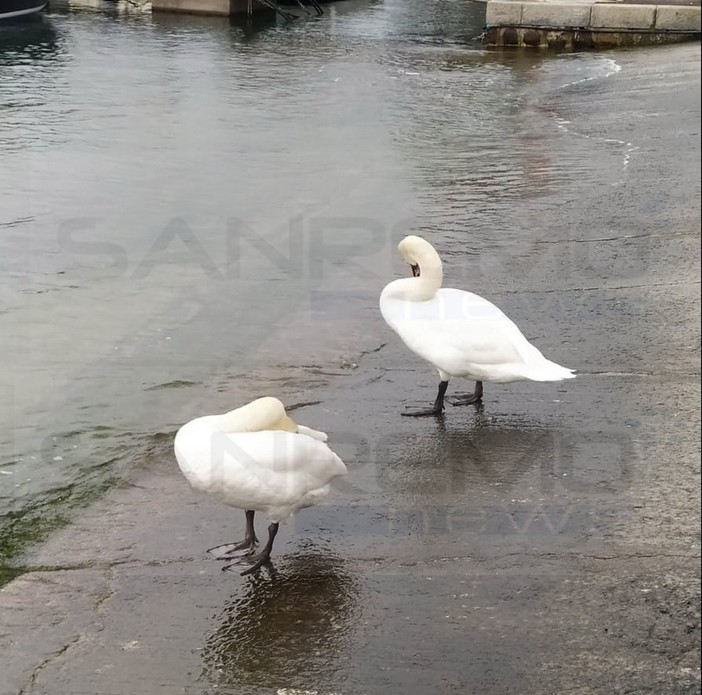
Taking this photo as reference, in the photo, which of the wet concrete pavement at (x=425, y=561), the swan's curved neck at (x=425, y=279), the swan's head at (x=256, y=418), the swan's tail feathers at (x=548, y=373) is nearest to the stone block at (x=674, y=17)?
the wet concrete pavement at (x=425, y=561)

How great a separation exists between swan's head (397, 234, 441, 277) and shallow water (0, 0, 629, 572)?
3.10 ft

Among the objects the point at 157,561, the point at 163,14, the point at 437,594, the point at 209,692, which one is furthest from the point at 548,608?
the point at 163,14

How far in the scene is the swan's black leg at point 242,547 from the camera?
453 centimetres

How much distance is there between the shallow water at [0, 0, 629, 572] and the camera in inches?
259

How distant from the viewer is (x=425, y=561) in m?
4.41

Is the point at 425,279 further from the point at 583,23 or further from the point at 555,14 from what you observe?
the point at 555,14

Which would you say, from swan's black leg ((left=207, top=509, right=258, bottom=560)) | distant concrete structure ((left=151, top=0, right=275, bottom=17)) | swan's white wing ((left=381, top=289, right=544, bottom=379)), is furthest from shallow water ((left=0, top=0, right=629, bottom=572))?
distant concrete structure ((left=151, top=0, right=275, bottom=17))

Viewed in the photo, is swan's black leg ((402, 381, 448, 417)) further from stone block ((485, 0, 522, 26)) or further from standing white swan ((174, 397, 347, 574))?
stone block ((485, 0, 522, 26))

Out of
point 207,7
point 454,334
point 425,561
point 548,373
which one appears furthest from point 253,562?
point 207,7

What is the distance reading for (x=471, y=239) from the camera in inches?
366

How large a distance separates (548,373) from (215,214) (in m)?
5.75

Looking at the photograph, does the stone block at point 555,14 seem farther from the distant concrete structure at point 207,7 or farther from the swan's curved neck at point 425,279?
the swan's curved neck at point 425,279

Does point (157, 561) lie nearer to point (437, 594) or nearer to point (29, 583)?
point (29, 583)

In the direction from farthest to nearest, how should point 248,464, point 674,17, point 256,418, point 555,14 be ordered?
point 555,14, point 674,17, point 256,418, point 248,464
